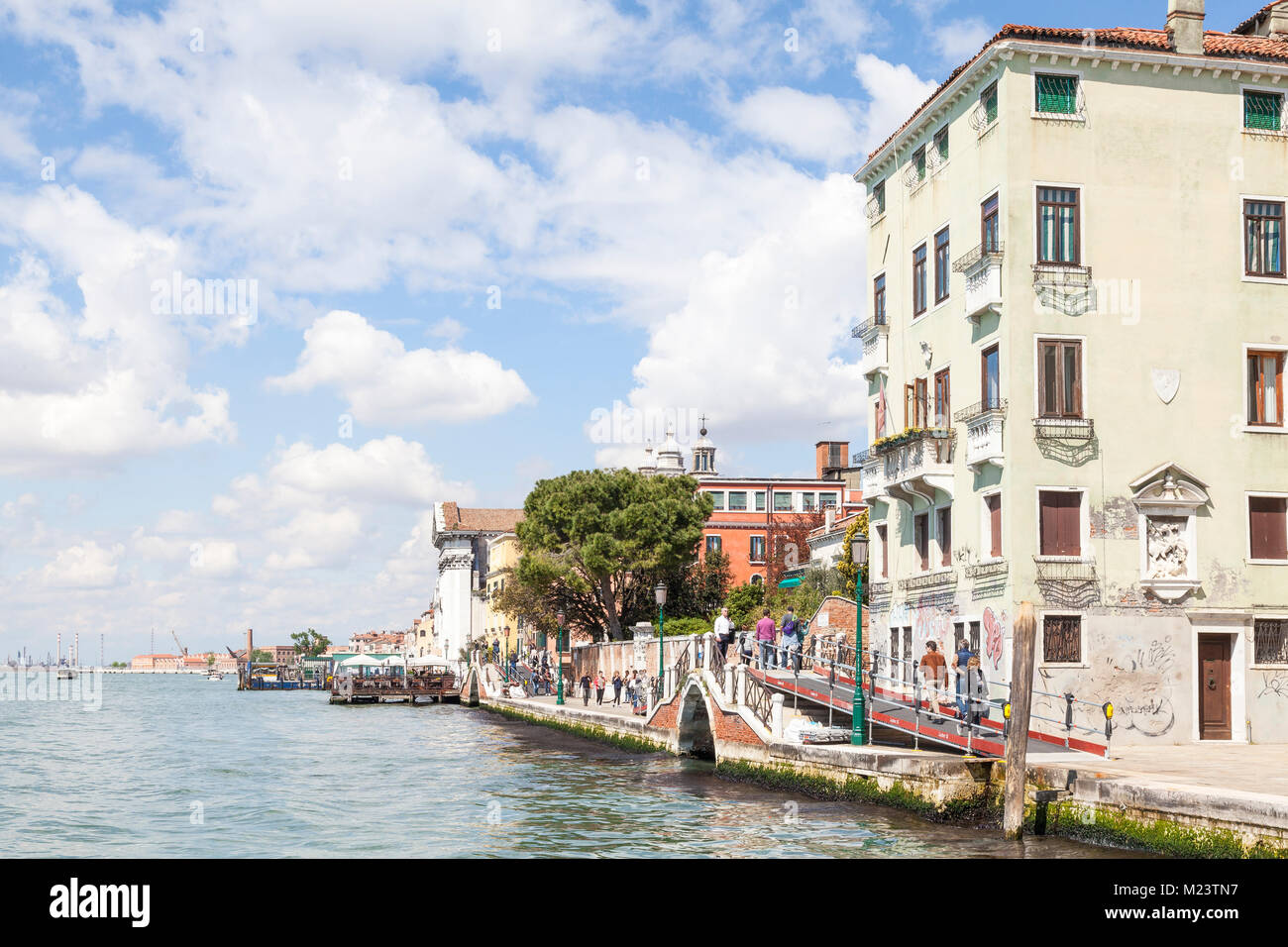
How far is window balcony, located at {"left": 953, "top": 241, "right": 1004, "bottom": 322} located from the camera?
26.2m

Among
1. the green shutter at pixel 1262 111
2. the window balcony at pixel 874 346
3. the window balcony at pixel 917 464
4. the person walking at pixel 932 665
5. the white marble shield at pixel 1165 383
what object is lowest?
the person walking at pixel 932 665

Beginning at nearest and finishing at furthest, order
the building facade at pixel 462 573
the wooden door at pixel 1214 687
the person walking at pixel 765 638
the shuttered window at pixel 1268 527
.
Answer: the wooden door at pixel 1214 687, the shuttered window at pixel 1268 527, the person walking at pixel 765 638, the building facade at pixel 462 573

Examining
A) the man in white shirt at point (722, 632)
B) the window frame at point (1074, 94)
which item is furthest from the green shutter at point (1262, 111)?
the man in white shirt at point (722, 632)

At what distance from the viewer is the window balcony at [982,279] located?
26203 mm

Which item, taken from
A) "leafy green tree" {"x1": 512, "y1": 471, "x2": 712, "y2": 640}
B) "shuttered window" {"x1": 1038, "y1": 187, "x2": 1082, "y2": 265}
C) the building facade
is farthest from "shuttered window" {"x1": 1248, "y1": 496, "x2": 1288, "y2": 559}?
the building facade

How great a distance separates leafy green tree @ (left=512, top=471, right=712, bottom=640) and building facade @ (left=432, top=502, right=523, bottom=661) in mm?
58983

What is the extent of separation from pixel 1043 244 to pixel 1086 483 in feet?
15.5

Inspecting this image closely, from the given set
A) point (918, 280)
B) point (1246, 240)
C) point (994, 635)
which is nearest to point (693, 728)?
point (994, 635)

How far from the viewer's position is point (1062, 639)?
25344 mm

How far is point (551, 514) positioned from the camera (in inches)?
2376

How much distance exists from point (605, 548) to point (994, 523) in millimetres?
31940

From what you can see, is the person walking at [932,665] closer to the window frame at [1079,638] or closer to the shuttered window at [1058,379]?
the window frame at [1079,638]

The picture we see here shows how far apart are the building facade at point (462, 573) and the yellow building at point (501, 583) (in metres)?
9.79

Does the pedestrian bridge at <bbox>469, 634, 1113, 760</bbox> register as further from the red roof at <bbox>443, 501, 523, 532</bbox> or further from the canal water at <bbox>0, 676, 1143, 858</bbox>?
the red roof at <bbox>443, 501, 523, 532</bbox>
